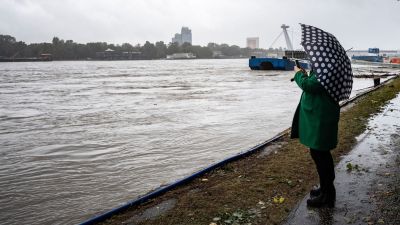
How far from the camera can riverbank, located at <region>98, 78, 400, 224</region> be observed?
14.8ft

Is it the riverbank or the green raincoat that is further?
the riverbank

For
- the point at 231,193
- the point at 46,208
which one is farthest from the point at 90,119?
the point at 231,193

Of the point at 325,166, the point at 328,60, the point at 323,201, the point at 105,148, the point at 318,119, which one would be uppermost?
the point at 328,60

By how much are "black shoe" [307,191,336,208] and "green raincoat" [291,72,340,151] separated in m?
0.72

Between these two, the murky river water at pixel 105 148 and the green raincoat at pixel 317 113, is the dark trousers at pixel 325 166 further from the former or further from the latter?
the murky river water at pixel 105 148

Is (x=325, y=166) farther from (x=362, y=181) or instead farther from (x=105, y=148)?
(x=105, y=148)

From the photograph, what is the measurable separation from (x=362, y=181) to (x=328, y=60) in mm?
2399

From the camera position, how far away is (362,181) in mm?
5465

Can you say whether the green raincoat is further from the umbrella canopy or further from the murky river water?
the murky river water

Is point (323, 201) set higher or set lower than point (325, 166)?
lower

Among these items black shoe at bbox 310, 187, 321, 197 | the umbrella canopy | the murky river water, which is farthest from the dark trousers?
the murky river water

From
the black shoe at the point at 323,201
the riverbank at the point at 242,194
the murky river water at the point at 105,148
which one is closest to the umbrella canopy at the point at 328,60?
the black shoe at the point at 323,201

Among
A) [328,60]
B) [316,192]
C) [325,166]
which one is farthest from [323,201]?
[328,60]

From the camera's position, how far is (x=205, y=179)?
6.08 m
